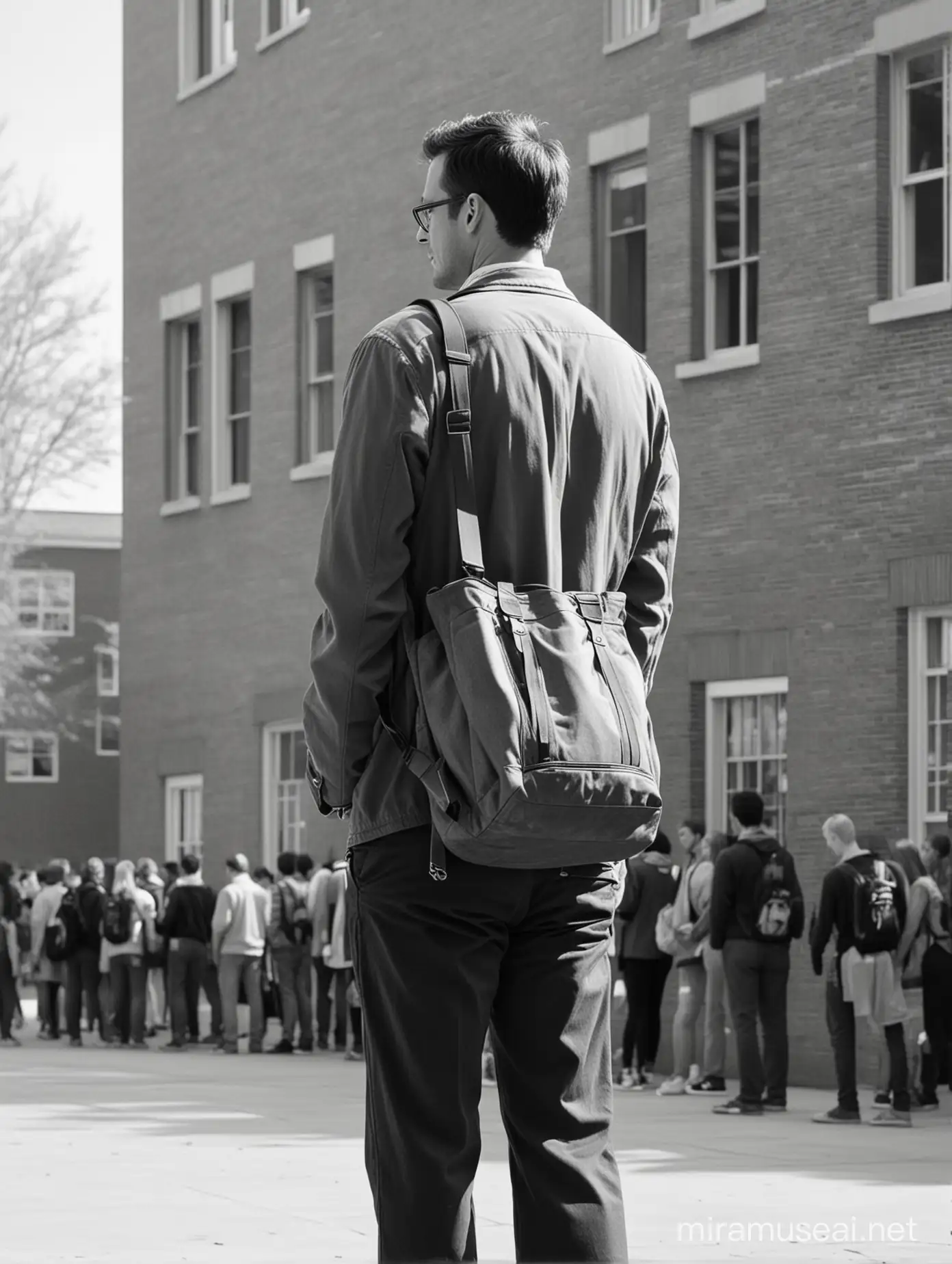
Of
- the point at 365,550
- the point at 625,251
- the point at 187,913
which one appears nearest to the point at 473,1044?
the point at 365,550

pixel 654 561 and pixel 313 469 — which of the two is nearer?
pixel 654 561

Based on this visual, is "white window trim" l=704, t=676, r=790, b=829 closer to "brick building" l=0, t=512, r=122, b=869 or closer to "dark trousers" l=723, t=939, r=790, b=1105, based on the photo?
"dark trousers" l=723, t=939, r=790, b=1105

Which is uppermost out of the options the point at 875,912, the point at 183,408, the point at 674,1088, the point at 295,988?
the point at 183,408

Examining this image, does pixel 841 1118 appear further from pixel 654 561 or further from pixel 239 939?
pixel 654 561

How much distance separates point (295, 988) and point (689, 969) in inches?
230

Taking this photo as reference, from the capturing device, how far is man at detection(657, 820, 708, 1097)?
17016mm

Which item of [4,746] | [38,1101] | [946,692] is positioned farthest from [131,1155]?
[4,746]

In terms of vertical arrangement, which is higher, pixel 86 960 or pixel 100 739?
pixel 100 739

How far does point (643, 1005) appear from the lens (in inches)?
706

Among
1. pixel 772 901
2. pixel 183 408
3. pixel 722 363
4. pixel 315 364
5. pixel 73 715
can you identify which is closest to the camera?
pixel 772 901

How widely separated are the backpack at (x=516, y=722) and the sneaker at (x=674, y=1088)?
530 inches

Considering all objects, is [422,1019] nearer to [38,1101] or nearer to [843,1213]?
[843,1213]

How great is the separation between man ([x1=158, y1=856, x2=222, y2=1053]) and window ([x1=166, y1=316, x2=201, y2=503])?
7.10 m

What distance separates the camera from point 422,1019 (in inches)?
147
